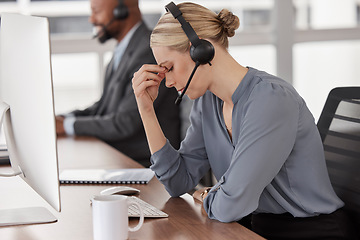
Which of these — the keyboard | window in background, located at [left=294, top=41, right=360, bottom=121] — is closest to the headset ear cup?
the keyboard

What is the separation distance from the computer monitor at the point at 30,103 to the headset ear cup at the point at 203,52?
43 cm

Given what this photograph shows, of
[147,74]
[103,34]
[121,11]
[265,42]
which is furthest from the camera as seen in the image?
[265,42]

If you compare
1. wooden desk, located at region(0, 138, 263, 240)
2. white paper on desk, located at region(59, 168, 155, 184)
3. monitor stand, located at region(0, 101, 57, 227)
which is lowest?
white paper on desk, located at region(59, 168, 155, 184)

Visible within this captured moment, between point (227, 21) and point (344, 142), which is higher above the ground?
point (227, 21)

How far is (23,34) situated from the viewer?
114 centimetres

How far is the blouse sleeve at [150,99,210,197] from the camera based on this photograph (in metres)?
1.54

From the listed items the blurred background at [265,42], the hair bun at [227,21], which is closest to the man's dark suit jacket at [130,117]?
the blurred background at [265,42]

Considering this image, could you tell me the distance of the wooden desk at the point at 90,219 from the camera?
1192 mm

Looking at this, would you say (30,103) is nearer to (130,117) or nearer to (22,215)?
(22,215)

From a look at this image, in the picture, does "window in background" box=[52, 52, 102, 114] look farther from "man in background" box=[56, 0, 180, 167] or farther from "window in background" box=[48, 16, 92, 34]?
"man in background" box=[56, 0, 180, 167]

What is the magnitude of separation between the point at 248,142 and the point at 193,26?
0.33 metres

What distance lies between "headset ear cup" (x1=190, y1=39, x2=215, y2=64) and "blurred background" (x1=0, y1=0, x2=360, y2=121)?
2302 millimetres

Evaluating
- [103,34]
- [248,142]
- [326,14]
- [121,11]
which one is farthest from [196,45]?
[326,14]

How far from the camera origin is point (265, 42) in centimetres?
401
